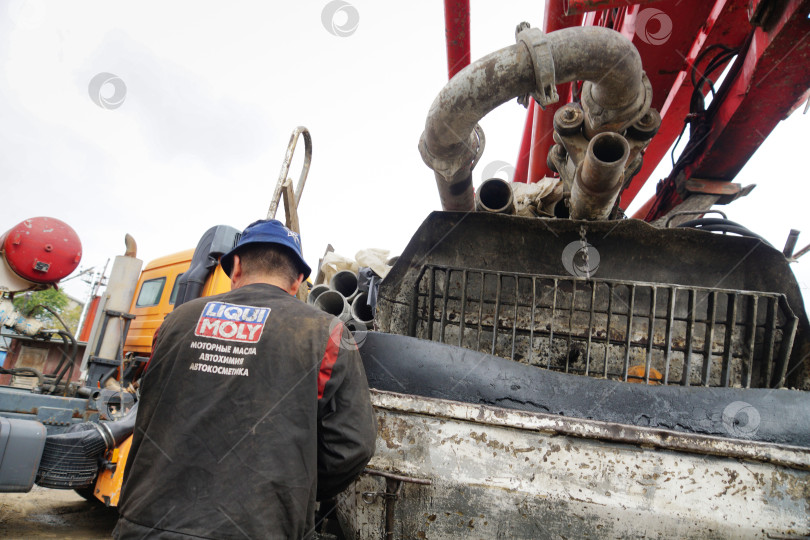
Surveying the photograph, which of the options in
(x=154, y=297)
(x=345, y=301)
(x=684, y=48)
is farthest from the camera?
(x=154, y=297)

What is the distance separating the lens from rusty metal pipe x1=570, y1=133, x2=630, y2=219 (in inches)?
94.3

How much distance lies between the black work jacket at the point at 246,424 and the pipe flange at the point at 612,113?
1940mm

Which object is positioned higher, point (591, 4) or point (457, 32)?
point (457, 32)

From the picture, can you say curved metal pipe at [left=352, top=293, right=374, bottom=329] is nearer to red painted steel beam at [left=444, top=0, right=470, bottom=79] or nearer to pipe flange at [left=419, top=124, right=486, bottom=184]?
pipe flange at [left=419, top=124, right=486, bottom=184]

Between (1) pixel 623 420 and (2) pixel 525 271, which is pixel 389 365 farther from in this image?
(2) pixel 525 271

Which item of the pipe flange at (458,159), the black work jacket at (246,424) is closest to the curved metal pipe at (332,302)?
the pipe flange at (458,159)

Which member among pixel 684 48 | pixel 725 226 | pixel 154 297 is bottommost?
pixel 154 297

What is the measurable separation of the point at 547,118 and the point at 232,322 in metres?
4.20

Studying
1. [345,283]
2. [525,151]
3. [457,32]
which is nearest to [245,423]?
[345,283]

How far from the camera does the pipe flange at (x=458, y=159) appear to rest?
2783 millimetres

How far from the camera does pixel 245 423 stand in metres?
1.42

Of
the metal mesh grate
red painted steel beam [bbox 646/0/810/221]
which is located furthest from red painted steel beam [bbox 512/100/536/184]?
the metal mesh grate

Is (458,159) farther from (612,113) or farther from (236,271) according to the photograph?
(236,271)

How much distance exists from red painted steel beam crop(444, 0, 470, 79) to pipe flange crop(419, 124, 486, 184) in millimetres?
1367
